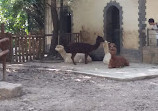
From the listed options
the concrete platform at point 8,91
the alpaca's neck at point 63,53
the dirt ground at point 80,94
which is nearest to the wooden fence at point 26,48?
the alpaca's neck at point 63,53

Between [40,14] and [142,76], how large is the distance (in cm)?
1078

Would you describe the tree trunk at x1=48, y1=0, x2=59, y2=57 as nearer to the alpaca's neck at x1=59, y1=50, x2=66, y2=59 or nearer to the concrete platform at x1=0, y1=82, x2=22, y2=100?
the alpaca's neck at x1=59, y1=50, x2=66, y2=59

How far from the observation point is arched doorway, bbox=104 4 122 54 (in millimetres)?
14086

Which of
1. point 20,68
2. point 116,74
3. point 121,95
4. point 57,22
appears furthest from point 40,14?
point 121,95

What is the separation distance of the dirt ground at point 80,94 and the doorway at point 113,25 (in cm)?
504

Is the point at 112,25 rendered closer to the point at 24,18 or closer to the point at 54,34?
the point at 54,34

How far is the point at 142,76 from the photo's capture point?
9023 millimetres

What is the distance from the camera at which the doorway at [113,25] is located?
46.4ft

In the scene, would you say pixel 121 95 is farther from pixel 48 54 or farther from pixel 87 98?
pixel 48 54

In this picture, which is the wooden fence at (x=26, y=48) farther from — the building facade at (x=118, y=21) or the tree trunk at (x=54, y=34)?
the building facade at (x=118, y=21)

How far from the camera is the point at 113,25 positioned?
1448 cm

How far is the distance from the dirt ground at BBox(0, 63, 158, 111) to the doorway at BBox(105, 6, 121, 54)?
5045 mm

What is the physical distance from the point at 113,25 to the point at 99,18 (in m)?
0.73

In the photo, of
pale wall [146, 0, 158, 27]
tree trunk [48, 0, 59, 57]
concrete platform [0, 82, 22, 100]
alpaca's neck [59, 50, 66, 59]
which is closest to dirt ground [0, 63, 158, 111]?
concrete platform [0, 82, 22, 100]
